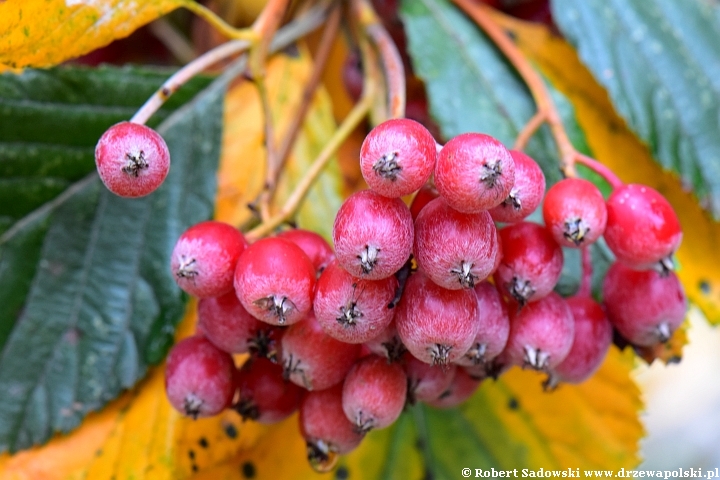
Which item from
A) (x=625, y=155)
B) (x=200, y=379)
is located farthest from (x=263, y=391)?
(x=625, y=155)

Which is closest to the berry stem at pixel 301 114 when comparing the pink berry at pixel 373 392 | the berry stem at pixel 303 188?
the berry stem at pixel 303 188

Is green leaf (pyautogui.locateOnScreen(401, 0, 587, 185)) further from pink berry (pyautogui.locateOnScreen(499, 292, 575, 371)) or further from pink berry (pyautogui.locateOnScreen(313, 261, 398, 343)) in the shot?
pink berry (pyautogui.locateOnScreen(313, 261, 398, 343))

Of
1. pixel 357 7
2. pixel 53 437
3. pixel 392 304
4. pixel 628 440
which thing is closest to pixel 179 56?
pixel 357 7

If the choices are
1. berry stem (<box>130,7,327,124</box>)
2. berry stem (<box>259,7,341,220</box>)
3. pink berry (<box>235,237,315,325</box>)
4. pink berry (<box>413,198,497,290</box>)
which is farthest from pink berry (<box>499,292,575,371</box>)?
berry stem (<box>130,7,327,124</box>)

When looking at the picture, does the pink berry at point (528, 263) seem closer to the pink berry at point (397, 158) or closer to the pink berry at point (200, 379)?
the pink berry at point (397, 158)

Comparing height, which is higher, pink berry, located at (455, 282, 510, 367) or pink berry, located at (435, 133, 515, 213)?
pink berry, located at (435, 133, 515, 213)

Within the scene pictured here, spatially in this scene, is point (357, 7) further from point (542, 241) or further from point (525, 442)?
point (525, 442)

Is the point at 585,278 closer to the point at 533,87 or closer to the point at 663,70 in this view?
the point at 533,87
